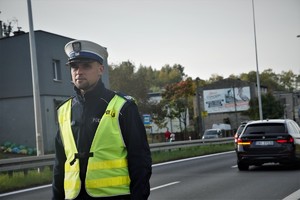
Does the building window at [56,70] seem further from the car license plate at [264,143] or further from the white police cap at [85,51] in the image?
the white police cap at [85,51]

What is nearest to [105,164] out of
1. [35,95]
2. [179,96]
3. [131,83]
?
[35,95]

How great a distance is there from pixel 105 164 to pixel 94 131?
0.23m

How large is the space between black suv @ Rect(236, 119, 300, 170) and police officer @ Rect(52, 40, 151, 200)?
38.2ft

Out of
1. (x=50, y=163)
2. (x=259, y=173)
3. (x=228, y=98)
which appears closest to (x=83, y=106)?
(x=259, y=173)

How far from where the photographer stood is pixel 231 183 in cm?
1171

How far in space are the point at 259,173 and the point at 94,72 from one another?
11.5 m

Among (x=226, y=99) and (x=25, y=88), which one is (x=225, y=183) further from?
(x=226, y=99)

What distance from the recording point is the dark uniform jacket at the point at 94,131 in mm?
3057

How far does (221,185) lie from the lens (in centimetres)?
1137

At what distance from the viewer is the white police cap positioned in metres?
3.27

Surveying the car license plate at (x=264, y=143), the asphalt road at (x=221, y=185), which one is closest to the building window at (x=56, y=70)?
the asphalt road at (x=221, y=185)

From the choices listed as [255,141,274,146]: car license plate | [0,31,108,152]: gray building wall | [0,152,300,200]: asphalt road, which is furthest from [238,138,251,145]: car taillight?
[0,31,108,152]: gray building wall

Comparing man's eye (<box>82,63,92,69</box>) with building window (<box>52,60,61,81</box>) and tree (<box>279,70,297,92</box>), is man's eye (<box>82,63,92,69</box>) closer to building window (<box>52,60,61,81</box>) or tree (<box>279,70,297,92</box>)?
building window (<box>52,60,61,81</box>)

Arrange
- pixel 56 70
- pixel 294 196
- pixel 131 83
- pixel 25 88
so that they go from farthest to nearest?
pixel 131 83, pixel 56 70, pixel 25 88, pixel 294 196
